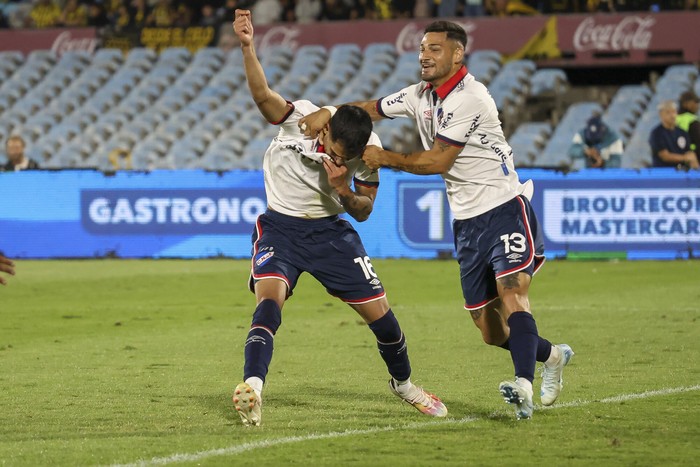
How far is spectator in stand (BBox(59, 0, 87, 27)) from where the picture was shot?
30484mm

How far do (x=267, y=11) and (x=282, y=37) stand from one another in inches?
25.4

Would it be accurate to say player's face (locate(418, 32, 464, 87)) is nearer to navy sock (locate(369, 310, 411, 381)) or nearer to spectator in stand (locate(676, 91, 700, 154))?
navy sock (locate(369, 310, 411, 381))

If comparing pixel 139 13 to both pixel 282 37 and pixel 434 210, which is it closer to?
pixel 282 37

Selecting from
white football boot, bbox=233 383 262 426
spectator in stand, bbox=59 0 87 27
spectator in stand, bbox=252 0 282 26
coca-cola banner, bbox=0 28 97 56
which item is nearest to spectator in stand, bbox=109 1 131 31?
coca-cola banner, bbox=0 28 97 56

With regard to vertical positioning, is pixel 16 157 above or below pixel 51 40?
below

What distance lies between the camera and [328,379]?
8922 millimetres

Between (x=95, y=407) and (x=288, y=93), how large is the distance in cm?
1928

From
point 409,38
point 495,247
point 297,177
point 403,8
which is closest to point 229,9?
point 403,8

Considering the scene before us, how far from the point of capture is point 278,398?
809 centimetres

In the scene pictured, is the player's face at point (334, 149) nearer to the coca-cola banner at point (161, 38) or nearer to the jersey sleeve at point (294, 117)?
the jersey sleeve at point (294, 117)

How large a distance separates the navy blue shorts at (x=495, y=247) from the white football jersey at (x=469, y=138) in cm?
7

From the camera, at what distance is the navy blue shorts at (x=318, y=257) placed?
7395 mm

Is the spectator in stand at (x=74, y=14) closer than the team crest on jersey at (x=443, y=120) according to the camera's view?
No

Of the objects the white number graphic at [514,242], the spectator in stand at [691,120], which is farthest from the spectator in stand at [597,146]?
the white number graphic at [514,242]
